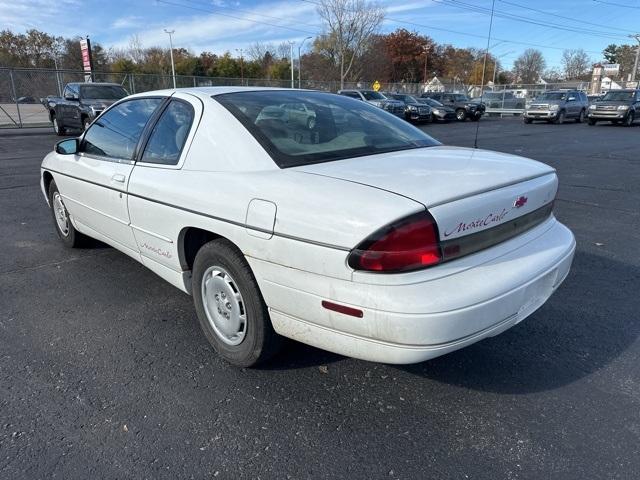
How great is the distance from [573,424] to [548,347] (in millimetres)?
752

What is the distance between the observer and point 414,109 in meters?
25.0

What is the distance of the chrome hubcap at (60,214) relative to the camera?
4.72m

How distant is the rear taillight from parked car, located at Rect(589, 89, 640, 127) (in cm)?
2739

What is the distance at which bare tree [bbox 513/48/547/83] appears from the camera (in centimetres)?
Answer: 9131

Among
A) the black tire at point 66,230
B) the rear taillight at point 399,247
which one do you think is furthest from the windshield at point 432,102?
the rear taillight at point 399,247

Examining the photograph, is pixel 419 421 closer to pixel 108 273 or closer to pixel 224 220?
pixel 224 220

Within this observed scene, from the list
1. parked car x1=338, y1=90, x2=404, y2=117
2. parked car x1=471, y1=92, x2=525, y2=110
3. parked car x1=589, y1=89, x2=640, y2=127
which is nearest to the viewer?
parked car x1=338, y1=90, x2=404, y2=117

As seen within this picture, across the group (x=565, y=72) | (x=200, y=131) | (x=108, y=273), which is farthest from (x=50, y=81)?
(x=565, y=72)

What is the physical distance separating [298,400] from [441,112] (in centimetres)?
2703

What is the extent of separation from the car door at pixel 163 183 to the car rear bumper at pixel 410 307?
83 centimetres

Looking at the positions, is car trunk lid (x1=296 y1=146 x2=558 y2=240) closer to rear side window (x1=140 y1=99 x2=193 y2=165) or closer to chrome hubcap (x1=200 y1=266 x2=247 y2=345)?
chrome hubcap (x1=200 y1=266 x2=247 y2=345)

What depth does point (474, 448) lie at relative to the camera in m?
2.19

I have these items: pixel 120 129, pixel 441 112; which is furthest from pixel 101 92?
pixel 441 112

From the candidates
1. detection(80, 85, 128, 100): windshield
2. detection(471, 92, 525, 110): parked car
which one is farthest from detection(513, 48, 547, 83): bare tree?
detection(80, 85, 128, 100): windshield
